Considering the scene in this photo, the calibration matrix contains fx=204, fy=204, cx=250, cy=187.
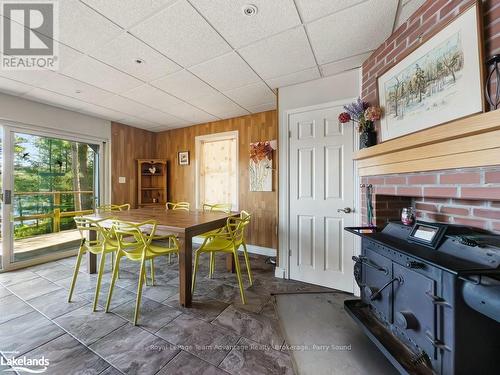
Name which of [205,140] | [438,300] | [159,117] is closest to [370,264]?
[438,300]

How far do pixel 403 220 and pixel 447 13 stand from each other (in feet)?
4.44

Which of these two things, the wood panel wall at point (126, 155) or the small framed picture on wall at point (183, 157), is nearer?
the wood panel wall at point (126, 155)

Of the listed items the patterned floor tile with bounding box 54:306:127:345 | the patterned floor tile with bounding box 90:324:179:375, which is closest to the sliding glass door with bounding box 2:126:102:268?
the patterned floor tile with bounding box 54:306:127:345

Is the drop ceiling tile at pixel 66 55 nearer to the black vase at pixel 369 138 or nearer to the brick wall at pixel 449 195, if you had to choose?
the black vase at pixel 369 138

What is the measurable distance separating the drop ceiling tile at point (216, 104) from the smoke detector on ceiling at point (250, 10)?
4.55 ft

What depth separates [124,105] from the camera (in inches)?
128

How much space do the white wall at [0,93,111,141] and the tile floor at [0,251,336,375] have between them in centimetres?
223

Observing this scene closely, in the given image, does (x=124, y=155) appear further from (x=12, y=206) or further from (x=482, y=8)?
(x=482, y=8)

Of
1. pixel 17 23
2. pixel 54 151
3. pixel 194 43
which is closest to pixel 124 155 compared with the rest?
pixel 54 151

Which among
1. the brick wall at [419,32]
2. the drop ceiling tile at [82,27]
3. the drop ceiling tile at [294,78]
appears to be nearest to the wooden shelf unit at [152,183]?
the drop ceiling tile at [82,27]

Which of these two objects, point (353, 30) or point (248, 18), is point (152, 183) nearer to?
point (248, 18)

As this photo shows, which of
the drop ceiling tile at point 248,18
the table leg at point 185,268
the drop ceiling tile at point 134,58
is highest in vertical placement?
the drop ceiling tile at point 134,58

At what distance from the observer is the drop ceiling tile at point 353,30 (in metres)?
1.49

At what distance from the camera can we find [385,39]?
5.85ft
